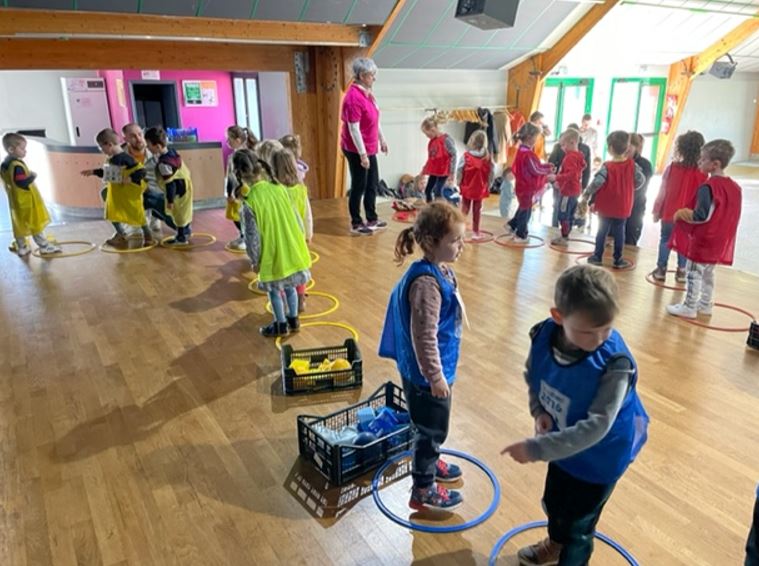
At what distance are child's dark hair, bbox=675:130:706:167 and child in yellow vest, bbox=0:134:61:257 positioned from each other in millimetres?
5831

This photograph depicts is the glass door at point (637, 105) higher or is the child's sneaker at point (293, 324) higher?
the glass door at point (637, 105)

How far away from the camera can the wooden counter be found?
27.6 feet

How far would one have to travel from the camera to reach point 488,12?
5.05m

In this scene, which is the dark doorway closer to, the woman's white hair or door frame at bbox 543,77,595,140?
the woman's white hair

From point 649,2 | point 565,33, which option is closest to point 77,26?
point 565,33

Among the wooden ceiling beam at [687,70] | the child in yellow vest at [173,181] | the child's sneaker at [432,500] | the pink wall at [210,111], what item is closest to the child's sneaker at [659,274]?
the child's sneaker at [432,500]

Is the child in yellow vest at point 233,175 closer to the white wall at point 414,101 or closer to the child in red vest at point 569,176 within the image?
the child in red vest at point 569,176

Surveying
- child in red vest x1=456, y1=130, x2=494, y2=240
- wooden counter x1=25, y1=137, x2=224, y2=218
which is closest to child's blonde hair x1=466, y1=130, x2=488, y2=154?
child in red vest x1=456, y1=130, x2=494, y2=240

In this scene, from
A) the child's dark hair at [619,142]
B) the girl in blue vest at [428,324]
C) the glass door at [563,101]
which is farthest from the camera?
the glass door at [563,101]

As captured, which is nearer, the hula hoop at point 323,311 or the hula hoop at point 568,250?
the hula hoop at point 323,311

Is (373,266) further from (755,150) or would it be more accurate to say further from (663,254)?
(755,150)

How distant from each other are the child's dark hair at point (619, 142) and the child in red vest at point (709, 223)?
3.29 ft

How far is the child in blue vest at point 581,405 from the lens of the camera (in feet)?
4.93

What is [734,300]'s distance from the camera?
466cm
